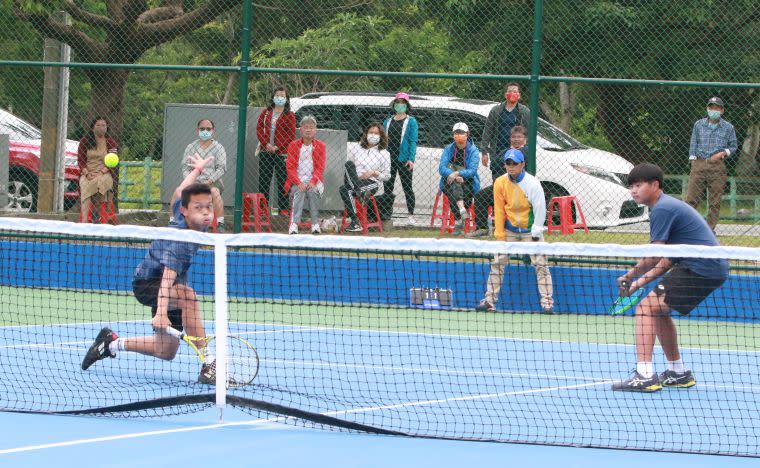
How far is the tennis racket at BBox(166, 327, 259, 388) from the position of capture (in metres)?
7.78

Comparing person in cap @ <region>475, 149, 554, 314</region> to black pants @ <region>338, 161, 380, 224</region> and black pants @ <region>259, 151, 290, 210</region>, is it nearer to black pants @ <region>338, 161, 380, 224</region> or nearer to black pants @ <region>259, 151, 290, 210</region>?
black pants @ <region>338, 161, 380, 224</region>

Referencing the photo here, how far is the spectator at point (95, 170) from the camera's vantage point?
14.2 meters

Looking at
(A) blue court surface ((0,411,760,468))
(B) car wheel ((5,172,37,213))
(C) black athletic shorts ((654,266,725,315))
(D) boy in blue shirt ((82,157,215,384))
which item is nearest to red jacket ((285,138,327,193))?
(B) car wheel ((5,172,37,213))

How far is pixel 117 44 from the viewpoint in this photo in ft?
51.0

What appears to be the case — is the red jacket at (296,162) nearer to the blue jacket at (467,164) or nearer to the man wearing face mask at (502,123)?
the blue jacket at (467,164)

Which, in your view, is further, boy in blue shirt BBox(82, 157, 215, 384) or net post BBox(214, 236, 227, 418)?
boy in blue shirt BBox(82, 157, 215, 384)

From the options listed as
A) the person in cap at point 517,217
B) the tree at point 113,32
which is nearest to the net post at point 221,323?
the person in cap at point 517,217

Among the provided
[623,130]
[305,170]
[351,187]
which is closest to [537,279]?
[351,187]

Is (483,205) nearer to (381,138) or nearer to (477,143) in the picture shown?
(381,138)

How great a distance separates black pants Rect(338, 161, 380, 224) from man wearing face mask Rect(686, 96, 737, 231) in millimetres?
3249

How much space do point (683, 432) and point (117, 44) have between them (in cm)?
1011

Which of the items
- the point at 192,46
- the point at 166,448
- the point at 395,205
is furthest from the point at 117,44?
the point at 192,46

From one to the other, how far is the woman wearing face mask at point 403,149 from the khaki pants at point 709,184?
2796mm

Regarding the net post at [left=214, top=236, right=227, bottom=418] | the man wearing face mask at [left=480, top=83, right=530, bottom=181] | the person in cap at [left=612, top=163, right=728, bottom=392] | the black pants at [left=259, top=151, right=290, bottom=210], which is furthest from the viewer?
the black pants at [left=259, top=151, right=290, bottom=210]
